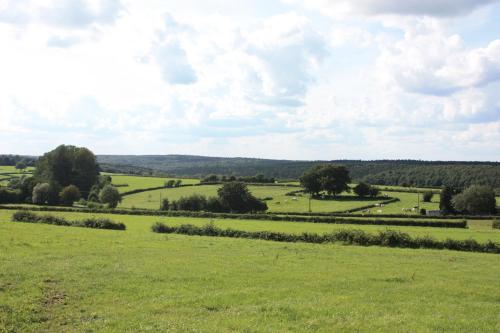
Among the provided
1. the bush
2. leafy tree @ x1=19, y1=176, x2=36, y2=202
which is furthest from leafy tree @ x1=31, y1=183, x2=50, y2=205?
leafy tree @ x1=19, y1=176, x2=36, y2=202

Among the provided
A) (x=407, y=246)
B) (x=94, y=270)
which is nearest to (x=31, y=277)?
(x=94, y=270)

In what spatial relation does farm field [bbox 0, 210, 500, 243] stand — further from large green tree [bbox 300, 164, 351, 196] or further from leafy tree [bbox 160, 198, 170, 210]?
large green tree [bbox 300, 164, 351, 196]

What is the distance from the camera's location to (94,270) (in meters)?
24.3

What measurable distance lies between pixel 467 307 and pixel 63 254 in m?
23.4

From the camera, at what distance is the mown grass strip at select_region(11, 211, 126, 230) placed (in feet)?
182

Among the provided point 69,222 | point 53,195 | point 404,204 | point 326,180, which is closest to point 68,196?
point 53,195

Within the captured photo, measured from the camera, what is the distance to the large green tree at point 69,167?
400 feet

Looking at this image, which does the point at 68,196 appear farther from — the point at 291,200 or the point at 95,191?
the point at 291,200

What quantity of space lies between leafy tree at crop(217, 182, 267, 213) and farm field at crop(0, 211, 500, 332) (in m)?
61.8

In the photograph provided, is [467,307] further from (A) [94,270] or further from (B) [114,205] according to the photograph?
(B) [114,205]

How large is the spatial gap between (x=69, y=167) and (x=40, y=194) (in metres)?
21.0

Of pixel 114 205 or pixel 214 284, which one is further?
pixel 114 205

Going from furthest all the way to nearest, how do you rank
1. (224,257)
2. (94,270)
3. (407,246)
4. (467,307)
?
1. (407,246)
2. (224,257)
3. (94,270)
4. (467,307)

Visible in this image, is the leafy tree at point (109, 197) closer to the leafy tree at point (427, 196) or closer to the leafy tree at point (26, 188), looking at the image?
the leafy tree at point (26, 188)
